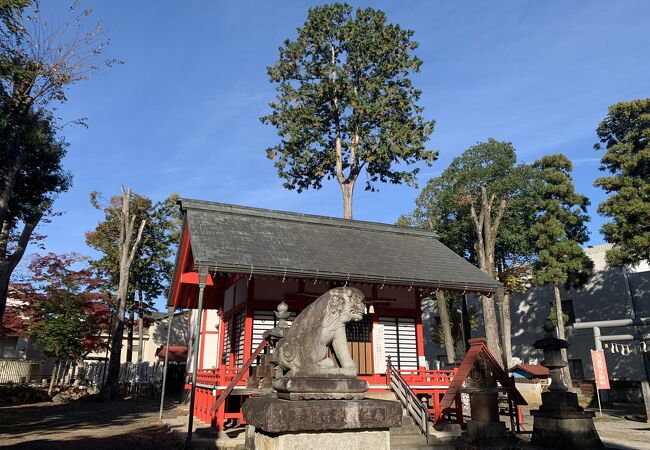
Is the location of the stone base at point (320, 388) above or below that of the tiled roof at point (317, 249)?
below

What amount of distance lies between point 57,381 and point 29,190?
15.9m

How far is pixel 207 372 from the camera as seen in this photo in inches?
542

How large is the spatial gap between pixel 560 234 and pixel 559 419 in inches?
600

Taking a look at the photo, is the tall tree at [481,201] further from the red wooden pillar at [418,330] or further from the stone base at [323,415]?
the stone base at [323,415]

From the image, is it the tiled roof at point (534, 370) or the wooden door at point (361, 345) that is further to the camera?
the tiled roof at point (534, 370)

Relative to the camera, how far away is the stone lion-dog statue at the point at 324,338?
14.5 feet

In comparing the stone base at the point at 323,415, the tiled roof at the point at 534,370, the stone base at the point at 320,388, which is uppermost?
the stone base at the point at 320,388

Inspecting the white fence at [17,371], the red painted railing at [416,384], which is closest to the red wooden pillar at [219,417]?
the red painted railing at [416,384]

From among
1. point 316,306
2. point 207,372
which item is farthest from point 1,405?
point 316,306

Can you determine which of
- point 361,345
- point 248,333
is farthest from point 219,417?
point 361,345

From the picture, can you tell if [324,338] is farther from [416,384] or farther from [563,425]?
[416,384]

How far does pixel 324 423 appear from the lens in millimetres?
3889

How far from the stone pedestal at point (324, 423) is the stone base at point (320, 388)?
0.27 ft

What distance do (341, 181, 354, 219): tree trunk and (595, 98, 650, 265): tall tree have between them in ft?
40.1
